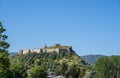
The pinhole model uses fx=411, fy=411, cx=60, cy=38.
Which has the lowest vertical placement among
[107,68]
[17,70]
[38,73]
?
[38,73]

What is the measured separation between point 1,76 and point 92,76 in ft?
234

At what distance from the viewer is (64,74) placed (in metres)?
166

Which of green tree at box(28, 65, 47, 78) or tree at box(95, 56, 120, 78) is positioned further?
tree at box(95, 56, 120, 78)

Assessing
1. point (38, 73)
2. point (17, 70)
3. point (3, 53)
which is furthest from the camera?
point (38, 73)

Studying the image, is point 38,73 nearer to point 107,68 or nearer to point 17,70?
point 17,70

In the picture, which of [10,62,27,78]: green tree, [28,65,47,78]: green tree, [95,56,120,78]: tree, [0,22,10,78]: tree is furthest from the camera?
[95,56,120,78]: tree

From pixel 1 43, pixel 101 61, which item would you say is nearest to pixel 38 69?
pixel 101 61

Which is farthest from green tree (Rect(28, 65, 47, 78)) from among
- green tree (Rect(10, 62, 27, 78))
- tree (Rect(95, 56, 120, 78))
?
tree (Rect(95, 56, 120, 78))

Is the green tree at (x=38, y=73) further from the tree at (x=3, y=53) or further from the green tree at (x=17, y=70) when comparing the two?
the tree at (x=3, y=53)

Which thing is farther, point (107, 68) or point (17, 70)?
point (107, 68)

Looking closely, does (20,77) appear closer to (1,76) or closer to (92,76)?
(1,76)

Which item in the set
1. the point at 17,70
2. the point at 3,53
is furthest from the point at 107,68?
the point at 3,53

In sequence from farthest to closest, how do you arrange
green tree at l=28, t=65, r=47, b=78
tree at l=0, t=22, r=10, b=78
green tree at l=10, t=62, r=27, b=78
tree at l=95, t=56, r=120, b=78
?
tree at l=95, t=56, r=120, b=78 → green tree at l=28, t=65, r=47, b=78 → green tree at l=10, t=62, r=27, b=78 → tree at l=0, t=22, r=10, b=78

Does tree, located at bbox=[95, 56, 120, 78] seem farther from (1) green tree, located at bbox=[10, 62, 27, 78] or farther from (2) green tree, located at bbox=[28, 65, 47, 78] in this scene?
(1) green tree, located at bbox=[10, 62, 27, 78]
